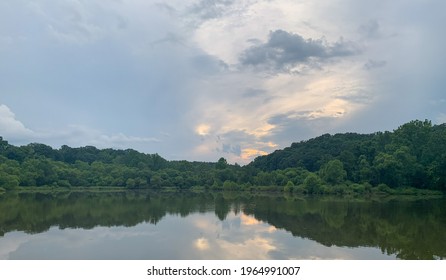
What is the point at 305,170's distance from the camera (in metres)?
65.7

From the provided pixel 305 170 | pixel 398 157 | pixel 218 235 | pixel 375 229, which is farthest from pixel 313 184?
pixel 218 235

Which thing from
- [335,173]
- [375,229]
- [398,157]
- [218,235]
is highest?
[398,157]

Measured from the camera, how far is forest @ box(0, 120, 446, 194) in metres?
51.8

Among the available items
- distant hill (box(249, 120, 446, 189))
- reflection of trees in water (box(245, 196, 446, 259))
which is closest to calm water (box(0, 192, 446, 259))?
reflection of trees in water (box(245, 196, 446, 259))

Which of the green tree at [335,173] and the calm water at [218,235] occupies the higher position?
the green tree at [335,173]

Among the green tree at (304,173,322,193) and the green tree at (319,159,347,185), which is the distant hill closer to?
the green tree at (319,159,347,185)

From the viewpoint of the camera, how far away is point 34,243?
14.7 m

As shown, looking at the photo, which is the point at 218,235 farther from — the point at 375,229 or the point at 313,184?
the point at 313,184

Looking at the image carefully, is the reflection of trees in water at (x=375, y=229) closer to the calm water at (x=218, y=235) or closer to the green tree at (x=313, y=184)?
the calm water at (x=218, y=235)

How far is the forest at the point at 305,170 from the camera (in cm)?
5181

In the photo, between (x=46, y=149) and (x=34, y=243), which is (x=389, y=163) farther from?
(x=46, y=149)

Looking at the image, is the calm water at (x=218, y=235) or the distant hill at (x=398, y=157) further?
the distant hill at (x=398, y=157)

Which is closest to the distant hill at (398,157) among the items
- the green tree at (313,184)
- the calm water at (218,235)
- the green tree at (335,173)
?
the green tree at (335,173)

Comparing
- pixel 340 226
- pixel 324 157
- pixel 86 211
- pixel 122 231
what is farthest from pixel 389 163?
pixel 122 231
